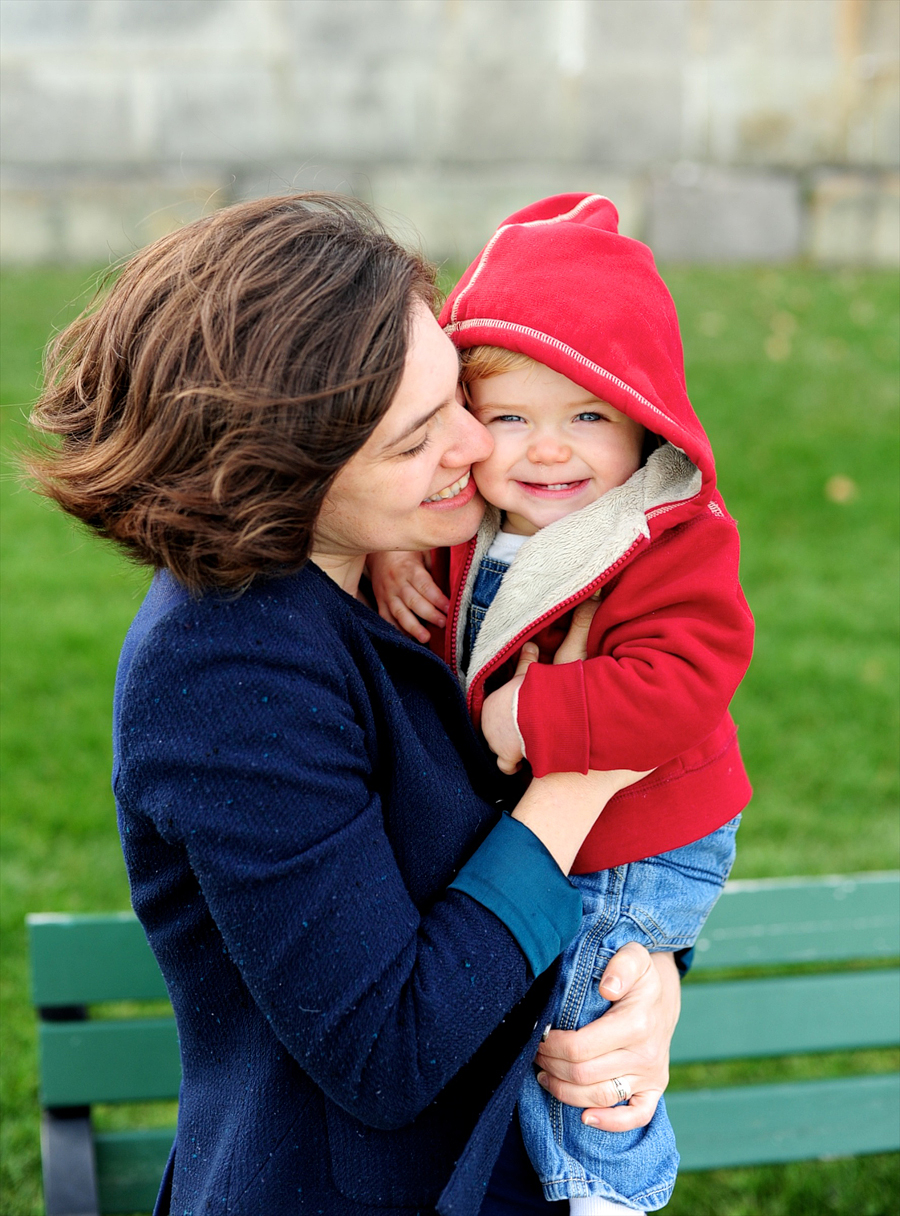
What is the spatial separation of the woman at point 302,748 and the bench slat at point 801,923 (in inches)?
36.7

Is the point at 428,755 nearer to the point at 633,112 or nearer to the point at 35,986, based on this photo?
the point at 35,986

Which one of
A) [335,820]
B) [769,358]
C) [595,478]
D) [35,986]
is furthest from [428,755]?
[769,358]

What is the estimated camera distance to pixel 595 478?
187 cm

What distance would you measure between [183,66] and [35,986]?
6.66 meters

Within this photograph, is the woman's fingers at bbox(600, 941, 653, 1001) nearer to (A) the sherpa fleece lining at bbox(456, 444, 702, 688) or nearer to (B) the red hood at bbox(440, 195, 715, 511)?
(A) the sherpa fleece lining at bbox(456, 444, 702, 688)

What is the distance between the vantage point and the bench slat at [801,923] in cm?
258

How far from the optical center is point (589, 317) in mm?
1733

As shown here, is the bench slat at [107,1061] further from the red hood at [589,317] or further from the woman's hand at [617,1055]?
the red hood at [589,317]

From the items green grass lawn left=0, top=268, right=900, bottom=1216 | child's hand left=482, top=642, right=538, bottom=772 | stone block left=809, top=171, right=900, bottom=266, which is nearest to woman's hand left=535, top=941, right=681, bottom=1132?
child's hand left=482, top=642, right=538, bottom=772

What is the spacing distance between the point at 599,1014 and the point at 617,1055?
0.06 metres

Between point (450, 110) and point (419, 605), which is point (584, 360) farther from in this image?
point (450, 110)

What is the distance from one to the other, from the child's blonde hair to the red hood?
0.06 feet

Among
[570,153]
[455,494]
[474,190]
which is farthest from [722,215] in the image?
[455,494]

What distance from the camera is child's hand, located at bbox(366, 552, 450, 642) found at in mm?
1962
